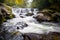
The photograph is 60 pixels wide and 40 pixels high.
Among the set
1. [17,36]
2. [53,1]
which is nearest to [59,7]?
[53,1]

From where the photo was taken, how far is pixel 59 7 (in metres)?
14.6

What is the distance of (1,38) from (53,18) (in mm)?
7094

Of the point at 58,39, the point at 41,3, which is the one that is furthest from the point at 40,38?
the point at 41,3

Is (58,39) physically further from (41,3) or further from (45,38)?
(41,3)

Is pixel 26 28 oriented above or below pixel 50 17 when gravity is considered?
below

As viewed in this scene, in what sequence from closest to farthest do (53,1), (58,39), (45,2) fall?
(58,39)
(53,1)
(45,2)

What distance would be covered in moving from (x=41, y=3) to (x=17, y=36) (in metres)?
11.3

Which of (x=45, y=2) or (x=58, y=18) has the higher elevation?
(x=45, y=2)

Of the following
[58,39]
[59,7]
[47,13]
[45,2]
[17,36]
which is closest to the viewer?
[58,39]

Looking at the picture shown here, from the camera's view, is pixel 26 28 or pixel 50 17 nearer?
pixel 26 28

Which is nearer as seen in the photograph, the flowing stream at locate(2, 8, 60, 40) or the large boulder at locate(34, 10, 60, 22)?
the flowing stream at locate(2, 8, 60, 40)

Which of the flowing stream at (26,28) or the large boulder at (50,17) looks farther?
the large boulder at (50,17)

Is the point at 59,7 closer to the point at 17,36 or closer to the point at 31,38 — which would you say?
the point at 17,36

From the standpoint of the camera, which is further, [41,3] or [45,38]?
[41,3]
